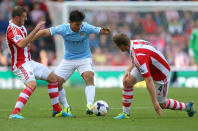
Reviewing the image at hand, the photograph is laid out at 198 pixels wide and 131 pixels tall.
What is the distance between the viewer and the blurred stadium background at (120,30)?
66.7 ft

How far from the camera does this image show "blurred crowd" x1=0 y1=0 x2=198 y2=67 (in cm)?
2067

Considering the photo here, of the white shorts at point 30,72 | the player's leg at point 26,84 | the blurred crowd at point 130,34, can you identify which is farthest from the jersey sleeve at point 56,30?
the blurred crowd at point 130,34

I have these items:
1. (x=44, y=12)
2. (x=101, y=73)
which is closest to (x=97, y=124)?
(x=101, y=73)

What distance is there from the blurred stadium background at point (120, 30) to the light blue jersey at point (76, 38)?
32.1 ft

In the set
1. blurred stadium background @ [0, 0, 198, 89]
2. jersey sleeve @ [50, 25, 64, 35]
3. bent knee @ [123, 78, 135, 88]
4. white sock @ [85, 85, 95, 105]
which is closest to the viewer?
bent knee @ [123, 78, 135, 88]

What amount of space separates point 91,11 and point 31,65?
39.6 ft

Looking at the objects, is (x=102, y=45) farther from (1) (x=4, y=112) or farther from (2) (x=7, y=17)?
(1) (x=4, y=112)

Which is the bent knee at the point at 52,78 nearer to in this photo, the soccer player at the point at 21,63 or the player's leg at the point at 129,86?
the soccer player at the point at 21,63

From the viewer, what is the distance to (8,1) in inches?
879

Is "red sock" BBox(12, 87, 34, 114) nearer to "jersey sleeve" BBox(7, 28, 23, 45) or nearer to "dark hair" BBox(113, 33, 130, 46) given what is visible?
"jersey sleeve" BBox(7, 28, 23, 45)

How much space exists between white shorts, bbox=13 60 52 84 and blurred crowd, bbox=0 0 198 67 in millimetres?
11130

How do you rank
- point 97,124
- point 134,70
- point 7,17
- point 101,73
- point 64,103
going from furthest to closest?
point 7,17, point 101,73, point 64,103, point 134,70, point 97,124

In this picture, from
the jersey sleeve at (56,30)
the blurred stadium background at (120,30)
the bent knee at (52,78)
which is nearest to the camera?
the bent knee at (52,78)

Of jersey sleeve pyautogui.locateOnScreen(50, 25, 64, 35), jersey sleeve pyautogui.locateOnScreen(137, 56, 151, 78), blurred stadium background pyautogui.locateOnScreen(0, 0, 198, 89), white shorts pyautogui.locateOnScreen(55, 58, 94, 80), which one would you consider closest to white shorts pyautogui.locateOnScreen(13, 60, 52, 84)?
jersey sleeve pyautogui.locateOnScreen(50, 25, 64, 35)
